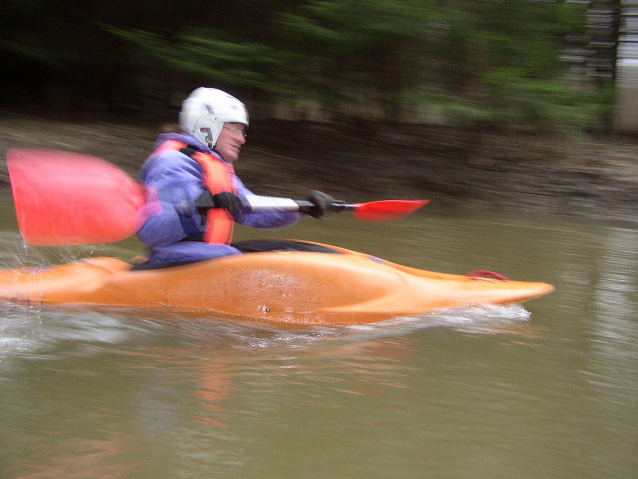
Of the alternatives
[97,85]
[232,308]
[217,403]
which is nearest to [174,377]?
[217,403]

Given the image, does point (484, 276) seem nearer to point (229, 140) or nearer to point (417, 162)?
point (229, 140)

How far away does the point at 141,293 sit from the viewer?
305 cm

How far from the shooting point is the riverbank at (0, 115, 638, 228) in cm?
760

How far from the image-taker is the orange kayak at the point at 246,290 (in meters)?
3.04

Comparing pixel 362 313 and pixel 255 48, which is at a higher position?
pixel 255 48

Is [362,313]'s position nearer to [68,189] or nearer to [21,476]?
[68,189]

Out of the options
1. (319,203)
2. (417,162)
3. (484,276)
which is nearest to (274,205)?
(319,203)

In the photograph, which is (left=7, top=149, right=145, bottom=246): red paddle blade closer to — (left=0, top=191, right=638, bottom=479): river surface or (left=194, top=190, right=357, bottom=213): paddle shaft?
(left=0, top=191, right=638, bottom=479): river surface

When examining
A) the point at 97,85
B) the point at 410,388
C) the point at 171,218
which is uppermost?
the point at 97,85

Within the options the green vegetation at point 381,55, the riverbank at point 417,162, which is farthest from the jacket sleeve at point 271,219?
the green vegetation at point 381,55

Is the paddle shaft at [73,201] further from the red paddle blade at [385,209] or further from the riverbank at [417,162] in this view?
the riverbank at [417,162]

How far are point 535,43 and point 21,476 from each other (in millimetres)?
6748

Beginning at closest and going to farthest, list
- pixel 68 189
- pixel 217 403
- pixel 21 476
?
pixel 21 476 → pixel 217 403 → pixel 68 189

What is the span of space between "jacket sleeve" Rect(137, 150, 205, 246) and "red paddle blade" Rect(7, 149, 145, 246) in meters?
0.09
